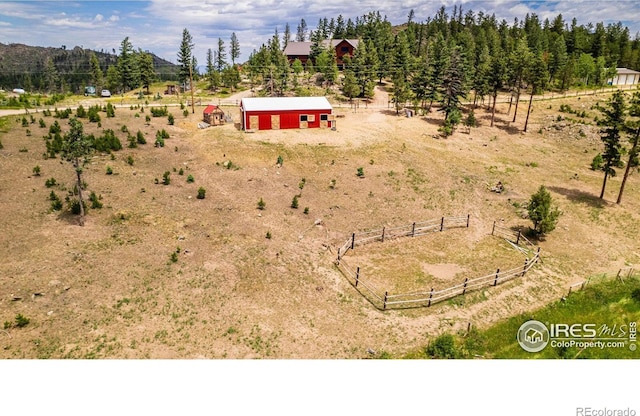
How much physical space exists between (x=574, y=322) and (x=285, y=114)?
39273 millimetres

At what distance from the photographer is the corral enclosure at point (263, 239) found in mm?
19922

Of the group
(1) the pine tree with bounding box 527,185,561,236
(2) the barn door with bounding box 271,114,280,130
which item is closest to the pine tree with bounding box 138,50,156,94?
(2) the barn door with bounding box 271,114,280,130

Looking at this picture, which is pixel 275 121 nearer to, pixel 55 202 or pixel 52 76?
pixel 55 202

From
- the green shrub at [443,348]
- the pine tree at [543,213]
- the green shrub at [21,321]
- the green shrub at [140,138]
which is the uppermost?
the green shrub at [140,138]

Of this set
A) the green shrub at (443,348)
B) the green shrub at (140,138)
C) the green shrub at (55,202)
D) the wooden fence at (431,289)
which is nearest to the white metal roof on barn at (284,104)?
the green shrub at (140,138)

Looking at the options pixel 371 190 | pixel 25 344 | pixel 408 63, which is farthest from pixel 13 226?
pixel 408 63

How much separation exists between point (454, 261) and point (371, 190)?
12040mm

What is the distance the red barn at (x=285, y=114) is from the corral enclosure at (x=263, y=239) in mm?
1649

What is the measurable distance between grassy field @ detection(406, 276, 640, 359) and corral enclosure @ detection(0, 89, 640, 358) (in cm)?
127

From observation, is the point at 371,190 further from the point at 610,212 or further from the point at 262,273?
the point at 610,212

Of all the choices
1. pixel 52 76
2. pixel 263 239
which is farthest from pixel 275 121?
pixel 52 76

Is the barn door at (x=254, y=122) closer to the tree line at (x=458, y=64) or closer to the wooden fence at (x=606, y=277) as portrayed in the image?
the tree line at (x=458, y=64)

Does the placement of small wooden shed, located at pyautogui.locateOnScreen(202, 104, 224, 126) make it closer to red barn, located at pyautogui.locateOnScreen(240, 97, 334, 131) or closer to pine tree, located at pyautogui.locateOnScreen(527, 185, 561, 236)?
red barn, located at pyautogui.locateOnScreen(240, 97, 334, 131)

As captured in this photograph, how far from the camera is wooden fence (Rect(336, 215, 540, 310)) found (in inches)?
924
